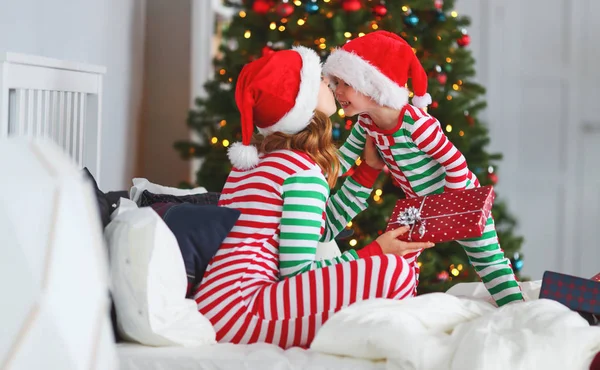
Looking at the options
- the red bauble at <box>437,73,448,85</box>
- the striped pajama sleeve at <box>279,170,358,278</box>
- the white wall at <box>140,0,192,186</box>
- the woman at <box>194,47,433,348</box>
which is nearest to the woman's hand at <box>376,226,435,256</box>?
the woman at <box>194,47,433,348</box>

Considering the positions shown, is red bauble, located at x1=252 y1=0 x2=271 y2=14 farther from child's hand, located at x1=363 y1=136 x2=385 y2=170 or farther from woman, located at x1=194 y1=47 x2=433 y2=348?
woman, located at x1=194 y1=47 x2=433 y2=348

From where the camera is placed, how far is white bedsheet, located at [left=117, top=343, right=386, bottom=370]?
54.1 inches

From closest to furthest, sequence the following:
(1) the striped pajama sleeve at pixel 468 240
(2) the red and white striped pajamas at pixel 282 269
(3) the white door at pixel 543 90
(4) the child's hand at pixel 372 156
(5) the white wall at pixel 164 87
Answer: (2) the red and white striped pajamas at pixel 282 269 → (1) the striped pajama sleeve at pixel 468 240 → (4) the child's hand at pixel 372 156 → (5) the white wall at pixel 164 87 → (3) the white door at pixel 543 90

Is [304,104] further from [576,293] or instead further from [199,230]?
[576,293]

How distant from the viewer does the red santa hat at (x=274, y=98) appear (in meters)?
1.72

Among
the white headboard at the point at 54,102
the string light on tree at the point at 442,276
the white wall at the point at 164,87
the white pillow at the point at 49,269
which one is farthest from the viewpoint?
the white wall at the point at 164,87

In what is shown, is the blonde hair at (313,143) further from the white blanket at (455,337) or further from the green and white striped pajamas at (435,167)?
the white blanket at (455,337)

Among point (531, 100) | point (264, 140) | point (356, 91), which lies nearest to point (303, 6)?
point (356, 91)

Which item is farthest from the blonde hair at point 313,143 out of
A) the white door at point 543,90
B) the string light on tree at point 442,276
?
the white door at point 543,90

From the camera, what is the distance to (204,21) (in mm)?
3941

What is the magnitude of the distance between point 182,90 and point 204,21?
0.36m

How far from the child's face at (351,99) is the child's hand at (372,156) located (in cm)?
11

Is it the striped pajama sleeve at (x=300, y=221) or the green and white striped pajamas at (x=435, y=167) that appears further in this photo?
the green and white striped pajamas at (x=435, y=167)

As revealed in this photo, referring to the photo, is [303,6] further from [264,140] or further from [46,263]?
[46,263]
